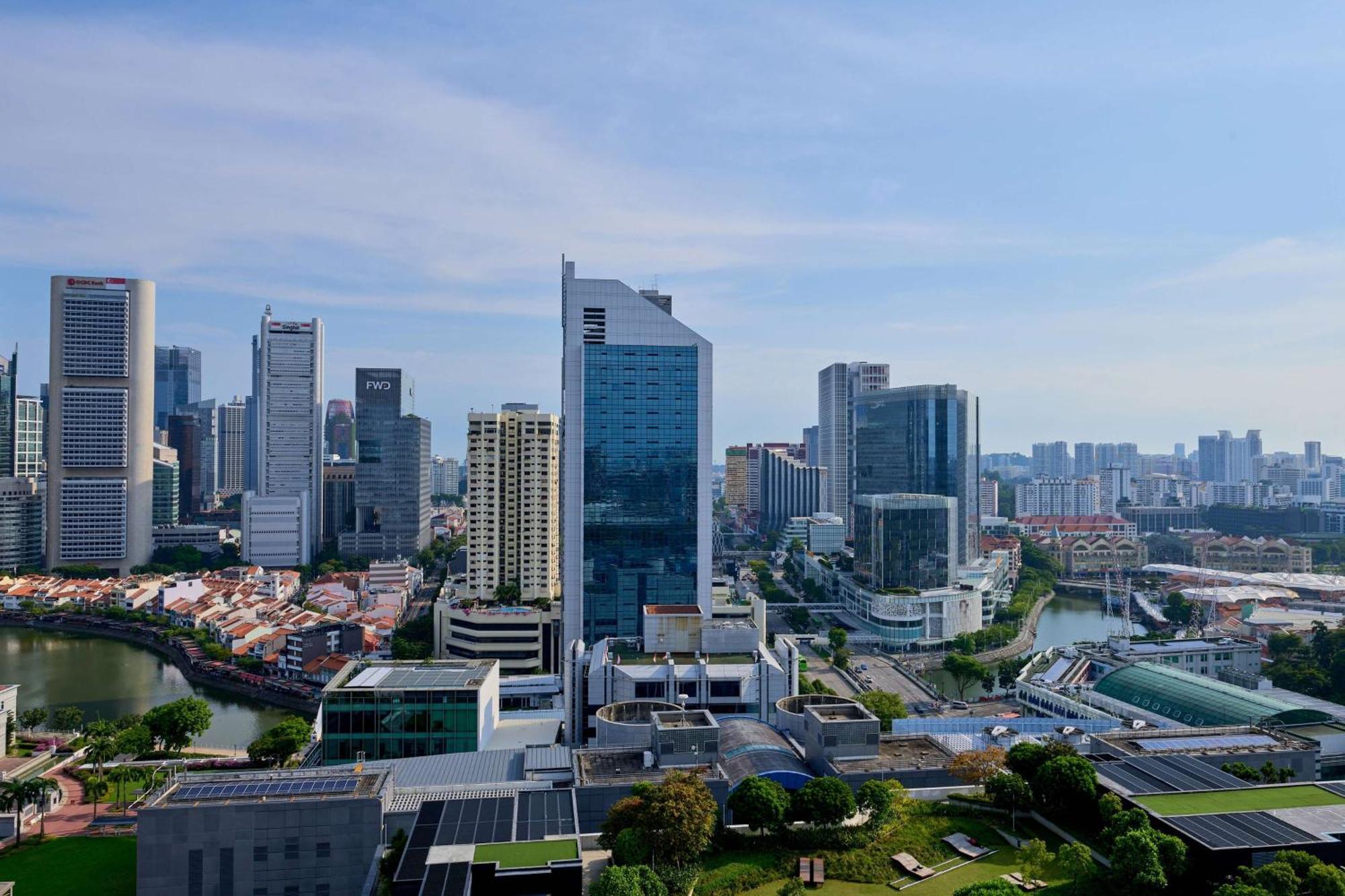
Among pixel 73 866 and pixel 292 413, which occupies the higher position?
pixel 292 413

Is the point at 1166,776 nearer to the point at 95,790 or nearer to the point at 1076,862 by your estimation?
the point at 1076,862

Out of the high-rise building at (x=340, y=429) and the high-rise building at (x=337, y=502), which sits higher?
the high-rise building at (x=340, y=429)

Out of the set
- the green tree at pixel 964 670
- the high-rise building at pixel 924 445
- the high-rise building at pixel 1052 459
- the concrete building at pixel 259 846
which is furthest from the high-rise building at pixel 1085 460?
the concrete building at pixel 259 846

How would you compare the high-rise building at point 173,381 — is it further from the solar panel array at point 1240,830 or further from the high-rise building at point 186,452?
the solar panel array at point 1240,830

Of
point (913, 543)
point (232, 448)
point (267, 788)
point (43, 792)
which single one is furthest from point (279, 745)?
point (232, 448)

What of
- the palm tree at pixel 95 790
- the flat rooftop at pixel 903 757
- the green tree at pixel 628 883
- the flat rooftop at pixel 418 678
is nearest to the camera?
the green tree at pixel 628 883

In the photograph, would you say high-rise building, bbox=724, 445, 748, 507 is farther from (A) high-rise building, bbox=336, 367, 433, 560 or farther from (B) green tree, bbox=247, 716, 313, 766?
(B) green tree, bbox=247, 716, 313, 766
